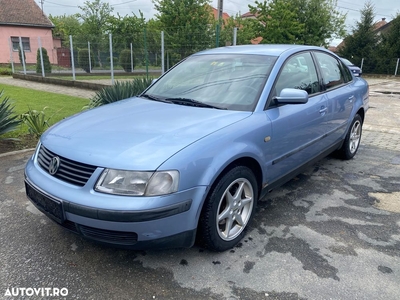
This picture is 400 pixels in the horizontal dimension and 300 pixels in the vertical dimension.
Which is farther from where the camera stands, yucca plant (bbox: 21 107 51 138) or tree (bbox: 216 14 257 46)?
tree (bbox: 216 14 257 46)

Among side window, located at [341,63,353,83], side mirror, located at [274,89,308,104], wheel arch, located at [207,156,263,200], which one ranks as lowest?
wheel arch, located at [207,156,263,200]

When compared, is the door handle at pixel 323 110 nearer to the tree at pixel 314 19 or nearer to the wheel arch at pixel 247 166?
the wheel arch at pixel 247 166

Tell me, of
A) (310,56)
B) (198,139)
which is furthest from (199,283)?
(310,56)

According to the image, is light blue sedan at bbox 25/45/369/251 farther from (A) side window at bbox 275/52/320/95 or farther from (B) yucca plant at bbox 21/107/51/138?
(B) yucca plant at bbox 21/107/51/138

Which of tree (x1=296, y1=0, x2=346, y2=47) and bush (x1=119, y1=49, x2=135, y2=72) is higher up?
tree (x1=296, y1=0, x2=346, y2=47)

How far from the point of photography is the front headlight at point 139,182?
2150 millimetres

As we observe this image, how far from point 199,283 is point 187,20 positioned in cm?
1734

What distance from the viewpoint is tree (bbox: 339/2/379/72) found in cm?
2760

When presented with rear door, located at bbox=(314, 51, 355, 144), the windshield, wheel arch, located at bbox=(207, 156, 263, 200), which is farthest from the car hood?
rear door, located at bbox=(314, 51, 355, 144)

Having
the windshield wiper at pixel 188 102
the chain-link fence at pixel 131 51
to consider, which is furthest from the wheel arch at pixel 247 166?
the chain-link fence at pixel 131 51

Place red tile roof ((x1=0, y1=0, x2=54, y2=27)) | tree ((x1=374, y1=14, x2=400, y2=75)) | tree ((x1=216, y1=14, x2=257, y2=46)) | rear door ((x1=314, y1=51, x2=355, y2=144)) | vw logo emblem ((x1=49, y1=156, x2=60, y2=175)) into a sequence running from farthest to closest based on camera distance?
red tile roof ((x1=0, y1=0, x2=54, y2=27)) → tree ((x1=374, y1=14, x2=400, y2=75)) → tree ((x1=216, y1=14, x2=257, y2=46)) → rear door ((x1=314, y1=51, x2=355, y2=144)) → vw logo emblem ((x1=49, y1=156, x2=60, y2=175))

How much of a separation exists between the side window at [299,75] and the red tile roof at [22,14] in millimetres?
31002

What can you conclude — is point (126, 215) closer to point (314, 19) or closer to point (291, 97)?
point (291, 97)

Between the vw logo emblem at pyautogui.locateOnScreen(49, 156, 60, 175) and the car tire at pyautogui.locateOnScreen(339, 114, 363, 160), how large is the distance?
391cm
